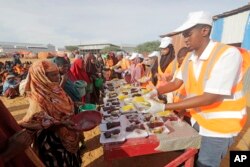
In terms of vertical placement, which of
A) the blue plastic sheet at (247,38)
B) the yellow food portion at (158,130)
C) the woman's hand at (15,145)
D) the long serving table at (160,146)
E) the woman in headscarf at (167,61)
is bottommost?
the long serving table at (160,146)

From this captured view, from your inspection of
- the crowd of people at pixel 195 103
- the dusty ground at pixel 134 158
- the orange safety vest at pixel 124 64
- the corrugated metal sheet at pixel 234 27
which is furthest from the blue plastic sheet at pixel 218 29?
the crowd of people at pixel 195 103

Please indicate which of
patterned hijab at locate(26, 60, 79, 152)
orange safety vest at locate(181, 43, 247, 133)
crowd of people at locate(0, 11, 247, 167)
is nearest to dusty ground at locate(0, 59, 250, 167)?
crowd of people at locate(0, 11, 247, 167)

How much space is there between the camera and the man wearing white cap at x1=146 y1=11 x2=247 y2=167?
5.58 feet

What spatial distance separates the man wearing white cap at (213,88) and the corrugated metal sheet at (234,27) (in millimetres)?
10588

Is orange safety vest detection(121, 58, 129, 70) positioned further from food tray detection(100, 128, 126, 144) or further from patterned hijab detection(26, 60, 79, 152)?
food tray detection(100, 128, 126, 144)

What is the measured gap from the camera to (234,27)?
11.6 meters

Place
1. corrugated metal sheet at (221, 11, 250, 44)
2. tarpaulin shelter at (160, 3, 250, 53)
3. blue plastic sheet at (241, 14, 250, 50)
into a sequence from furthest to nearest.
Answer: corrugated metal sheet at (221, 11, 250, 44) → tarpaulin shelter at (160, 3, 250, 53) → blue plastic sheet at (241, 14, 250, 50)

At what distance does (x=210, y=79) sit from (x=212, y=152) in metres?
0.79

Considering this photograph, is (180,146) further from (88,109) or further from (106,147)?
(88,109)

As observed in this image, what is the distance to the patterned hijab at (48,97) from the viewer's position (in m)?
2.30

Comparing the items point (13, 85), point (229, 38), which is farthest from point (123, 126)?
point (229, 38)

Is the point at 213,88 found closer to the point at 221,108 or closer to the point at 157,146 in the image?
the point at 221,108

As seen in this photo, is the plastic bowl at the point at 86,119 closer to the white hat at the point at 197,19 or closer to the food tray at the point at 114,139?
the food tray at the point at 114,139

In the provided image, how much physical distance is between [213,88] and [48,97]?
184cm
